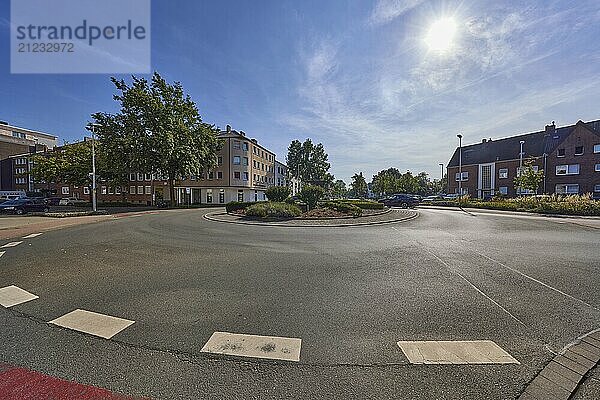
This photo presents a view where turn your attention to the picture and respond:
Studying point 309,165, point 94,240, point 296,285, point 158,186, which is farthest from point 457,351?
point 309,165

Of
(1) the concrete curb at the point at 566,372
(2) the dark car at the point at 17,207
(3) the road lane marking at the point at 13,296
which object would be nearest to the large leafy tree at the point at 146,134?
(2) the dark car at the point at 17,207

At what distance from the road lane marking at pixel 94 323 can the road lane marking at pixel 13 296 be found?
1387mm

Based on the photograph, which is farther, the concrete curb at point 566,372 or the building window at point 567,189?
the building window at point 567,189

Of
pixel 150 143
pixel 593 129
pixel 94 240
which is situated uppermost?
pixel 593 129

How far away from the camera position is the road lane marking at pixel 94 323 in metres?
3.80

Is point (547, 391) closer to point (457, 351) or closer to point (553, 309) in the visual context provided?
point (457, 351)

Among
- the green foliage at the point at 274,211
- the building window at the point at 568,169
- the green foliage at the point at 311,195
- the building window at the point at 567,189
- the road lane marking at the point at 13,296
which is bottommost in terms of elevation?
the road lane marking at the point at 13,296

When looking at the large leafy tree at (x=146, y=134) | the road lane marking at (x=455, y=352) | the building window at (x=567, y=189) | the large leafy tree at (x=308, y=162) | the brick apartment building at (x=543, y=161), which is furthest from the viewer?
the large leafy tree at (x=308, y=162)

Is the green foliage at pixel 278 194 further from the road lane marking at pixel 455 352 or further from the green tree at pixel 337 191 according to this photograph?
the green tree at pixel 337 191

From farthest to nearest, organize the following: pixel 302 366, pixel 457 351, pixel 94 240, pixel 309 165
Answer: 1. pixel 309 165
2. pixel 94 240
3. pixel 457 351
4. pixel 302 366

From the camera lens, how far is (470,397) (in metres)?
2.55

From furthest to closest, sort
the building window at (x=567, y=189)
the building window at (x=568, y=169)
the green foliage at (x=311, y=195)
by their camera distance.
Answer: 1. the building window at (x=568, y=169)
2. the building window at (x=567, y=189)
3. the green foliage at (x=311, y=195)

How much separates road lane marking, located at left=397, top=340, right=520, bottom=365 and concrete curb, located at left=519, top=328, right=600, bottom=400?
325mm

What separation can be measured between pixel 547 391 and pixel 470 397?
0.75 meters
